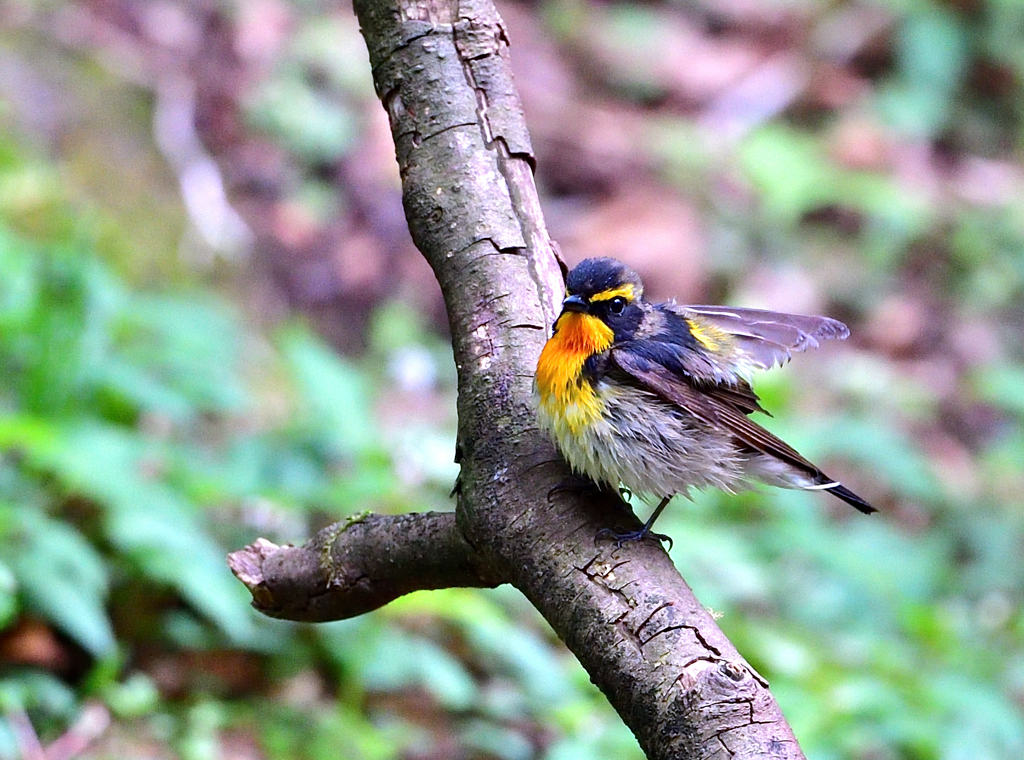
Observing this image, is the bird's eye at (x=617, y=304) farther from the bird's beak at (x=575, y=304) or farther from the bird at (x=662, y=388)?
the bird's beak at (x=575, y=304)

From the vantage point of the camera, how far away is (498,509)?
226 centimetres

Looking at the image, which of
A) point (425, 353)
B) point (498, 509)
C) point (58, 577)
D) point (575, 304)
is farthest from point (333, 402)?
point (498, 509)

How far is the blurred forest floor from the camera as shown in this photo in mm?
4453

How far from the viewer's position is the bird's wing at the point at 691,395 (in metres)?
2.78

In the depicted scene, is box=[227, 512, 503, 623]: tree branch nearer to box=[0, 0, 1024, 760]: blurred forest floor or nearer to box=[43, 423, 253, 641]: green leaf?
box=[0, 0, 1024, 760]: blurred forest floor

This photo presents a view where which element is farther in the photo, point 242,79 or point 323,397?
point 242,79

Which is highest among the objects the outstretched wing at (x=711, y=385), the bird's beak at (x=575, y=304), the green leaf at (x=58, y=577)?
the outstretched wing at (x=711, y=385)

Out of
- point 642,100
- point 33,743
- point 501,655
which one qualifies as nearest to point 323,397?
point 501,655

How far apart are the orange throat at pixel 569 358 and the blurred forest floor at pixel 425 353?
6.38 feet

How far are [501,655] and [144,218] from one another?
12.4 ft

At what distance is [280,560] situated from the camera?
2609mm

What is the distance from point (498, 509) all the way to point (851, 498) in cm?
103

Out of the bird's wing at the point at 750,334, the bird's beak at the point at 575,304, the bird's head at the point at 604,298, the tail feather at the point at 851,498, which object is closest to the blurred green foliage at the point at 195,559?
the tail feather at the point at 851,498

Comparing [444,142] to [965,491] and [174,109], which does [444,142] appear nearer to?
[174,109]
